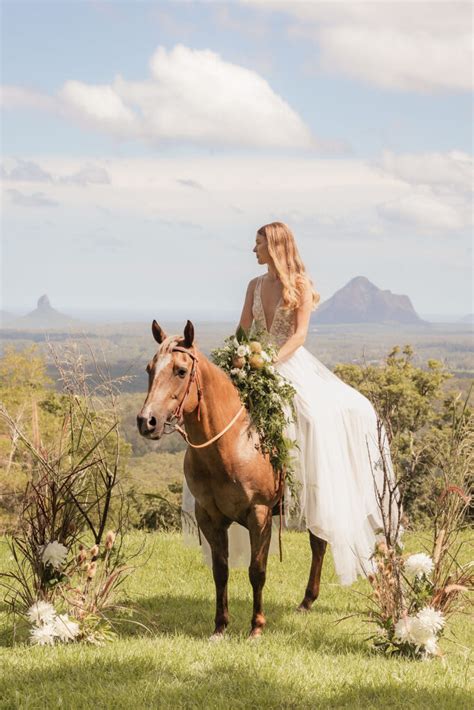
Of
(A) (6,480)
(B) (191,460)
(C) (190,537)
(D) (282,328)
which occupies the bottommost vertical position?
(A) (6,480)

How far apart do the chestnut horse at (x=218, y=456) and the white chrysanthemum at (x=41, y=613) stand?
143 cm

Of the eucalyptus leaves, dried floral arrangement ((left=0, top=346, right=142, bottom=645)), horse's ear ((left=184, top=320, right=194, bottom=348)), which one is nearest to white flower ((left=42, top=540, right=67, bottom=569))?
dried floral arrangement ((left=0, top=346, right=142, bottom=645))

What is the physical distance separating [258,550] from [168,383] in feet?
6.00

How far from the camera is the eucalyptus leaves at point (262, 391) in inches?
279

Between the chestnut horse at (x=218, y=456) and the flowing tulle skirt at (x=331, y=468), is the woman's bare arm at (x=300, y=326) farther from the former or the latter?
the chestnut horse at (x=218, y=456)

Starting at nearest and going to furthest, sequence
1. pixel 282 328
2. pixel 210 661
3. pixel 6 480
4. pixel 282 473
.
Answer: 1. pixel 210 661
2. pixel 282 473
3. pixel 282 328
4. pixel 6 480

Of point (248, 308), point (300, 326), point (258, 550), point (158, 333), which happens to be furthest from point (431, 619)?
point (248, 308)

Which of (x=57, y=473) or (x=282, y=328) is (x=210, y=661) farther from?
(x=282, y=328)

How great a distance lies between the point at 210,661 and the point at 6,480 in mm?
30759

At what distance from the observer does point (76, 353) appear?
6480mm

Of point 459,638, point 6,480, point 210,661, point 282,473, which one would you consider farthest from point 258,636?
point 6,480

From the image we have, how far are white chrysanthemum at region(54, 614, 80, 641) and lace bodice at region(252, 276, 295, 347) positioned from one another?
10.3ft

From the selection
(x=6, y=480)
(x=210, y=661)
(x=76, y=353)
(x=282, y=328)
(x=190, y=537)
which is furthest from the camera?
(x=6, y=480)

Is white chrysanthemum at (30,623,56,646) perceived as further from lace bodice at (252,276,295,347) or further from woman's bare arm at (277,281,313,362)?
lace bodice at (252,276,295,347)
